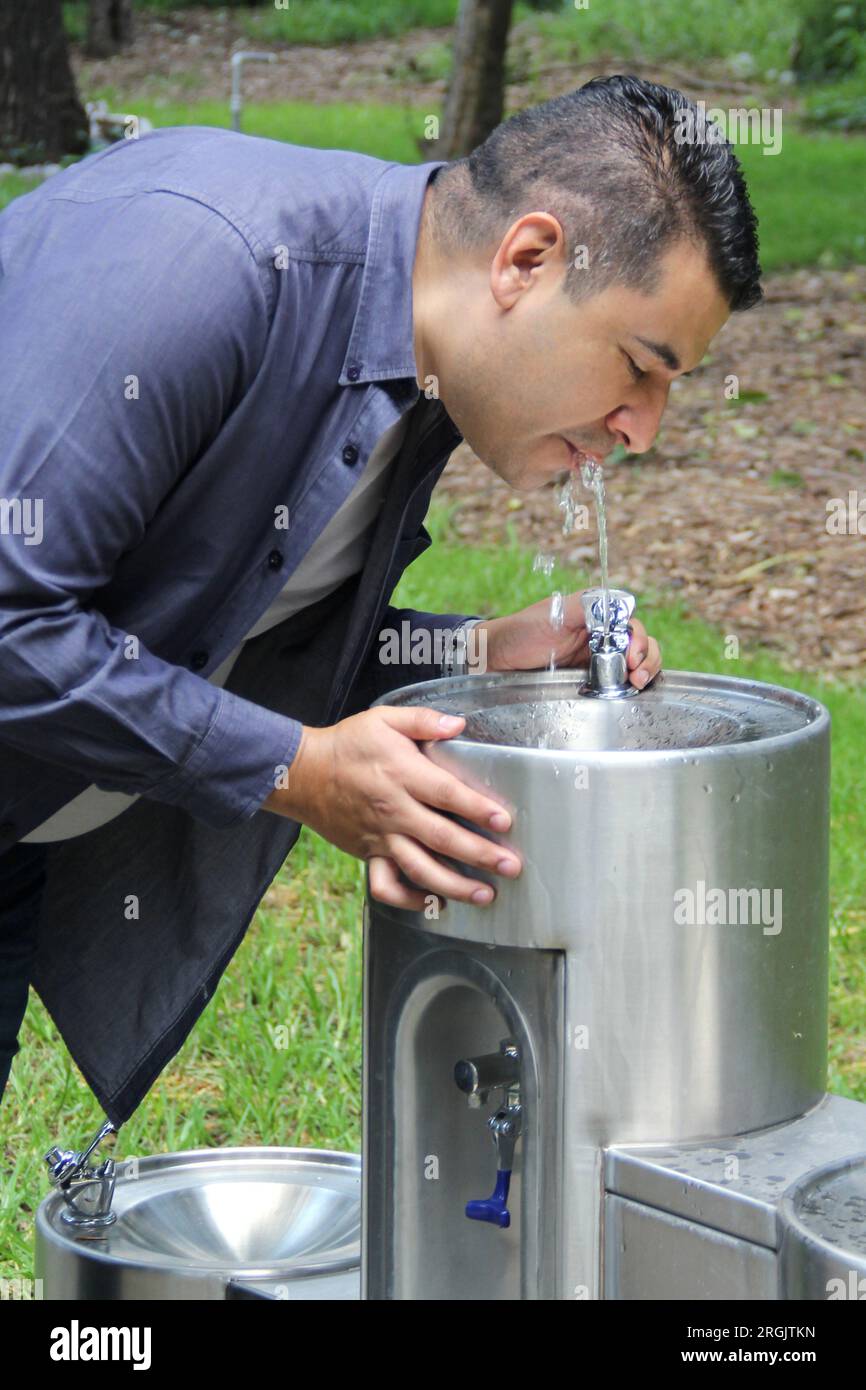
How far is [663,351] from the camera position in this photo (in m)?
1.90

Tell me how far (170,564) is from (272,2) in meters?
18.5

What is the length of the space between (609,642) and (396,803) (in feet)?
1.50

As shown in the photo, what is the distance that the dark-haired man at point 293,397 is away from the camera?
1.73 metres

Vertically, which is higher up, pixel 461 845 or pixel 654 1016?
pixel 461 845

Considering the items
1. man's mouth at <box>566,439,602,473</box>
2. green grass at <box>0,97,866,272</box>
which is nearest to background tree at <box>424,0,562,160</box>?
green grass at <box>0,97,866,272</box>

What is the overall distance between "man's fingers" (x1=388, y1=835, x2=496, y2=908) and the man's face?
473 millimetres

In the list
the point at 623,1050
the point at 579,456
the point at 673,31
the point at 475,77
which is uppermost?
the point at 673,31

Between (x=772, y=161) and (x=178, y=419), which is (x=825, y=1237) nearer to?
(x=178, y=419)

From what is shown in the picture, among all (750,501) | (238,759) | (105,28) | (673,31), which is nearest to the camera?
(238,759)

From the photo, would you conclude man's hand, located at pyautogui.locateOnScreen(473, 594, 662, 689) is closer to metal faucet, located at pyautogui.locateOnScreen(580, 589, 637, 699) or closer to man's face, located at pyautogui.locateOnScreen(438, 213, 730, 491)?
metal faucet, located at pyautogui.locateOnScreen(580, 589, 637, 699)

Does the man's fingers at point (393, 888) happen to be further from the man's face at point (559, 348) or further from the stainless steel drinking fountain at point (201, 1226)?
the stainless steel drinking fountain at point (201, 1226)

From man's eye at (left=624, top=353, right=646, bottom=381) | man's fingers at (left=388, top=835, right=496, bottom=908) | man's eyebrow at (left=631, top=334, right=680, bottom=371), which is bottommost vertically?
man's fingers at (left=388, top=835, right=496, bottom=908)

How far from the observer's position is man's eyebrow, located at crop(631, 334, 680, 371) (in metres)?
1.89

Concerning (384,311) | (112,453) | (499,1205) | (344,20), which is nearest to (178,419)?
(112,453)
